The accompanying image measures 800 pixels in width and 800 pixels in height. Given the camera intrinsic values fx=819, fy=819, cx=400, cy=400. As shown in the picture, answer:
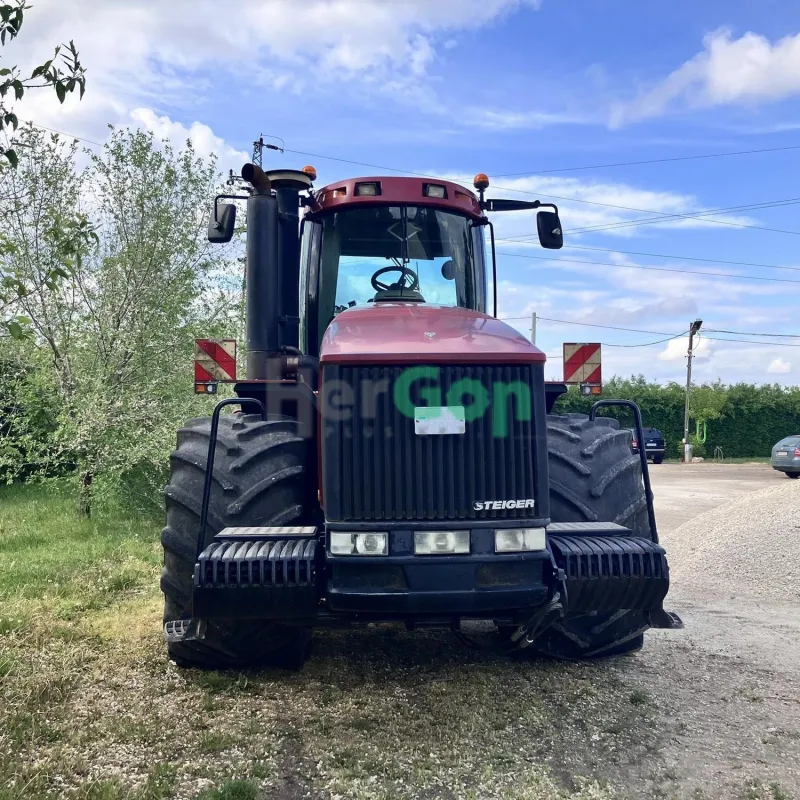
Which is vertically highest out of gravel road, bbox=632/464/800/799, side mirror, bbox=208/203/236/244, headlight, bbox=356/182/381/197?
headlight, bbox=356/182/381/197

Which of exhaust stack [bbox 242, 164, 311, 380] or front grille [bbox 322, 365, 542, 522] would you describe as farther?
exhaust stack [bbox 242, 164, 311, 380]

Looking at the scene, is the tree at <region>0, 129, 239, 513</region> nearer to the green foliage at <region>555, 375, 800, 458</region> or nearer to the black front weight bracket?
the black front weight bracket

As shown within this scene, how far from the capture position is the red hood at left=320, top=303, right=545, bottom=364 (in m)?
3.37

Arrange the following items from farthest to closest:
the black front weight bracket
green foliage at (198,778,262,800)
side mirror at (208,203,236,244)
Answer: side mirror at (208,203,236,244)
the black front weight bracket
green foliage at (198,778,262,800)

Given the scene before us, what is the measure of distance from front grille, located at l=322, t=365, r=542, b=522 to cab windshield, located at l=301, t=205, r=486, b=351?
133 centimetres

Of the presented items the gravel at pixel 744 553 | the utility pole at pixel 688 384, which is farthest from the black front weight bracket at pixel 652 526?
the utility pole at pixel 688 384

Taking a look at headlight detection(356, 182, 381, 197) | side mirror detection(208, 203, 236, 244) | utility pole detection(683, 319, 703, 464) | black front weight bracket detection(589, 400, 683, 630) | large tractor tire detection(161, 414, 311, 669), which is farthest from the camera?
utility pole detection(683, 319, 703, 464)

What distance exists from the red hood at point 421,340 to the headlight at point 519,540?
0.70 metres

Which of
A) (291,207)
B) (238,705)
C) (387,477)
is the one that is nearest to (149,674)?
(238,705)

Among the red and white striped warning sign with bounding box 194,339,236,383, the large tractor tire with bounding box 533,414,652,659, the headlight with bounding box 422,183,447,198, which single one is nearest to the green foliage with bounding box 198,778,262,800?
the large tractor tire with bounding box 533,414,652,659

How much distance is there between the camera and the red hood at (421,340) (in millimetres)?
3371

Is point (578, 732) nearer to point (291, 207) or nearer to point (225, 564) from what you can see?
point (225, 564)

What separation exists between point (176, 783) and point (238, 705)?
788mm

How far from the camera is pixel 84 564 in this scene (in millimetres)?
7695
